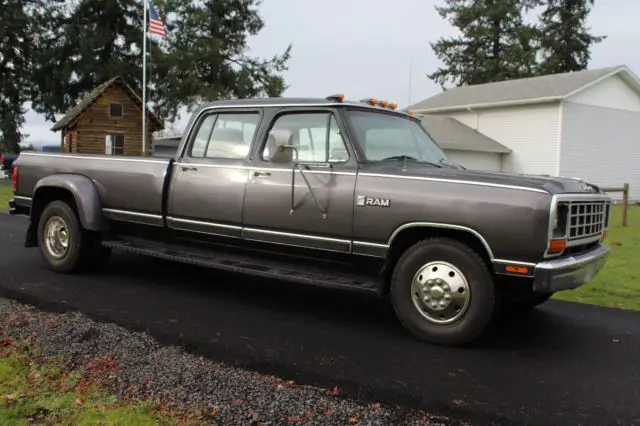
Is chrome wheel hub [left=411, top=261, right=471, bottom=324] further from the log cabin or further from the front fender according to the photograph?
the log cabin

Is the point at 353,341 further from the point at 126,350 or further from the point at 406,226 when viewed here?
the point at 126,350

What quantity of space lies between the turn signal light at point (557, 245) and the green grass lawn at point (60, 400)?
2.69 metres

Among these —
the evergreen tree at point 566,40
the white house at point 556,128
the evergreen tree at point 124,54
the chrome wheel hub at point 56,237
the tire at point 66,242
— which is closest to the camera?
the tire at point 66,242

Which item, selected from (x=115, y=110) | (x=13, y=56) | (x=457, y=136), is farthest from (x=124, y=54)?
(x=457, y=136)

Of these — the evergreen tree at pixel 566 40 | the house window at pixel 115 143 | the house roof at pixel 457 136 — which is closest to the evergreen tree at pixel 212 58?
the house window at pixel 115 143

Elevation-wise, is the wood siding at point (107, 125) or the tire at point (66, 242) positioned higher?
the wood siding at point (107, 125)

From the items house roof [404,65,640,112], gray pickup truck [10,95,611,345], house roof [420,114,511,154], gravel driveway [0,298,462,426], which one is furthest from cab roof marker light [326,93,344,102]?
house roof [404,65,640,112]

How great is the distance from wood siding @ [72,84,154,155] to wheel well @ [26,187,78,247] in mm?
24350

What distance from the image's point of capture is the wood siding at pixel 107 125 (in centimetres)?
3175

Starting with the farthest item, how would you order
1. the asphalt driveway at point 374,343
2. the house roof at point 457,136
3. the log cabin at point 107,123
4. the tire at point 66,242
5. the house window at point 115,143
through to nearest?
the house window at point 115,143 < the log cabin at point 107,123 < the house roof at point 457,136 < the tire at point 66,242 < the asphalt driveway at point 374,343

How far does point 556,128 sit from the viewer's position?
26219mm

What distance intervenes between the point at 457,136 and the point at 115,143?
19509 millimetres

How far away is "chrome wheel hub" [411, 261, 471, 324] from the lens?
4.43 meters

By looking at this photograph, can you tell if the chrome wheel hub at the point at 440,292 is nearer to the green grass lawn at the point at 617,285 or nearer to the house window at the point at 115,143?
the green grass lawn at the point at 617,285
